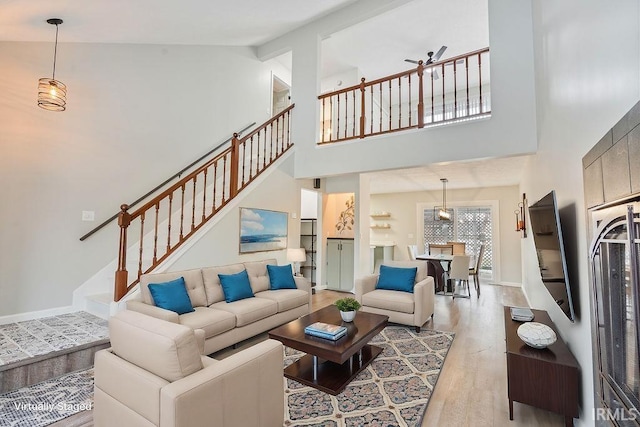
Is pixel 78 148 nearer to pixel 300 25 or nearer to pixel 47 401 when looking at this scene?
pixel 47 401

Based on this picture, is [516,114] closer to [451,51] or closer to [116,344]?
[451,51]

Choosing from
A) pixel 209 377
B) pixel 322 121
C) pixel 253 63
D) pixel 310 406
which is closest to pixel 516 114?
pixel 322 121

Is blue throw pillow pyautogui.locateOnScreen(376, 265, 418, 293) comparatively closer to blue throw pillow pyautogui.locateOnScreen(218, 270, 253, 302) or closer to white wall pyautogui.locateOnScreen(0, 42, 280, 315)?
blue throw pillow pyautogui.locateOnScreen(218, 270, 253, 302)

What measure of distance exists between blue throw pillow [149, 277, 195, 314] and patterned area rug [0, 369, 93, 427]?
84 centimetres

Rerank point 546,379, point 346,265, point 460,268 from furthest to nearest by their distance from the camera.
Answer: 1. point 346,265
2. point 460,268
3. point 546,379

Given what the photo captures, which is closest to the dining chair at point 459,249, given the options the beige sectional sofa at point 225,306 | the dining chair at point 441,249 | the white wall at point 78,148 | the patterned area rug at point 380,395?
the dining chair at point 441,249

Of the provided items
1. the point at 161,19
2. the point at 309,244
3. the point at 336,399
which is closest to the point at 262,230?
the point at 309,244

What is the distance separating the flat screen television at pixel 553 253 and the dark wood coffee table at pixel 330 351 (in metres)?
1.58

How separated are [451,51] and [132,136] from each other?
269 inches

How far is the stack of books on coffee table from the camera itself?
2756 mm

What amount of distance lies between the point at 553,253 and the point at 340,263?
4.66 m

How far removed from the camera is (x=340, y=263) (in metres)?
6.70

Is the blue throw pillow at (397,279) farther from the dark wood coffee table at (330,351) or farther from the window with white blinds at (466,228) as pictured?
the window with white blinds at (466,228)

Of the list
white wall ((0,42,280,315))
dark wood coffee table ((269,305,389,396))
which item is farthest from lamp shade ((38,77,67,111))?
dark wood coffee table ((269,305,389,396))
